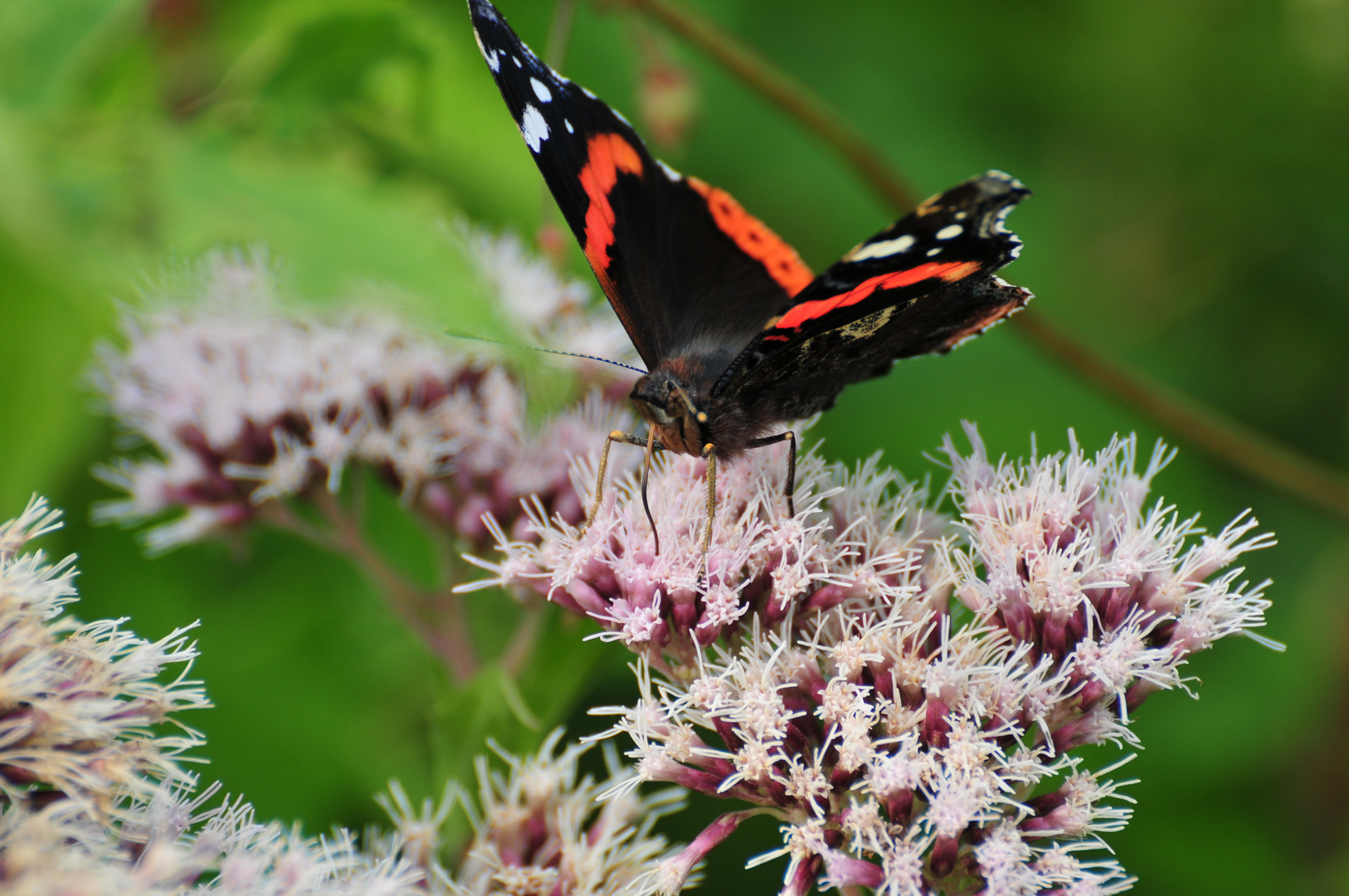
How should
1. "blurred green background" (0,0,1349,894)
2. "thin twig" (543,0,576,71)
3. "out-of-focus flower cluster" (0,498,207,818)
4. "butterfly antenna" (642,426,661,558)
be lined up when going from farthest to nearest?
1. "thin twig" (543,0,576,71)
2. "butterfly antenna" (642,426,661,558)
3. "blurred green background" (0,0,1349,894)
4. "out-of-focus flower cluster" (0,498,207,818)

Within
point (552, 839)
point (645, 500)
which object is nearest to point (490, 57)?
point (645, 500)

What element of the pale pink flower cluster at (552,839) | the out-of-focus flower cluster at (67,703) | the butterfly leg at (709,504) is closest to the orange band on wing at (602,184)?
the butterfly leg at (709,504)

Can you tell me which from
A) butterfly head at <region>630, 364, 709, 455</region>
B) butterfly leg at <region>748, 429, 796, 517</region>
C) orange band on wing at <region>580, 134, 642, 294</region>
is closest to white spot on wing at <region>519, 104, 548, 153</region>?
orange band on wing at <region>580, 134, 642, 294</region>

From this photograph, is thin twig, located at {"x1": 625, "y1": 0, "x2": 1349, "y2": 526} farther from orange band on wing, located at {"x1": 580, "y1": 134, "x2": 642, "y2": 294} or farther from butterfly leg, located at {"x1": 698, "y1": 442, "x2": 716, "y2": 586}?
butterfly leg, located at {"x1": 698, "y1": 442, "x2": 716, "y2": 586}

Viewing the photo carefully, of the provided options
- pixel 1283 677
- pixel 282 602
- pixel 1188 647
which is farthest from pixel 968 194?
pixel 1283 677

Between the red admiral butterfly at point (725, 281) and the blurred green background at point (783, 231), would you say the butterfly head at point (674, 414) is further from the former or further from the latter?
the blurred green background at point (783, 231)

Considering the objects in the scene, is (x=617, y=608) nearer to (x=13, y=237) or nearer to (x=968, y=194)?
(x=968, y=194)
